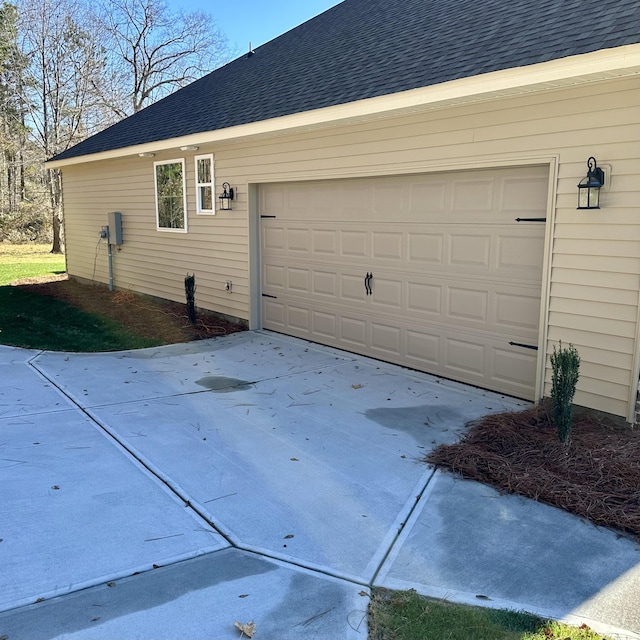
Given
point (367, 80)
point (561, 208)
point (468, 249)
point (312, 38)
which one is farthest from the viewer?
point (312, 38)

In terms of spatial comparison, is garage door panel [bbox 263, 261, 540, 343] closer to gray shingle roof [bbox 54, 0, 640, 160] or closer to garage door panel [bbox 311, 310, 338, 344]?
→ garage door panel [bbox 311, 310, 338, 344]

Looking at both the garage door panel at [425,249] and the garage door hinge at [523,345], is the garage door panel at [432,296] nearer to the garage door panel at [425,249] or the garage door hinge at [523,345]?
the garage door hinge at [523,345]

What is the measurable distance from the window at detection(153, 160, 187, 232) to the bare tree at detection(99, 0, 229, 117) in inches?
683

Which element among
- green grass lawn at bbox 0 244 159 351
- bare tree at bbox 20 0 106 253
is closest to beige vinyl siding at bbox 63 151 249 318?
green grass lawn at bbox 0 244 159 351

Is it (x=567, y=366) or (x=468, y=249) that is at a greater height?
(x=468, y=249)

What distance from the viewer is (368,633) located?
246cm

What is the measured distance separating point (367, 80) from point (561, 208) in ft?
9.03

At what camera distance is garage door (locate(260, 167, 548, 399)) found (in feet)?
18.3

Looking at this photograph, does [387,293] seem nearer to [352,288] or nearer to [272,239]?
[352,288]

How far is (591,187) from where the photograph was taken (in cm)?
468

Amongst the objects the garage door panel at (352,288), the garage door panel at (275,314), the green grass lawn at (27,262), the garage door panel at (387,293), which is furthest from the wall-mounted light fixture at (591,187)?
the green grass lawn at (27,262)

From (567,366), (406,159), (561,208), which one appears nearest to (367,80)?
(406,159)

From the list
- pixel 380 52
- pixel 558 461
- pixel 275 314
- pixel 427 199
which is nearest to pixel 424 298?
pixel 427 199

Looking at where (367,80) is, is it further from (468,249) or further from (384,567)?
(384,567)
